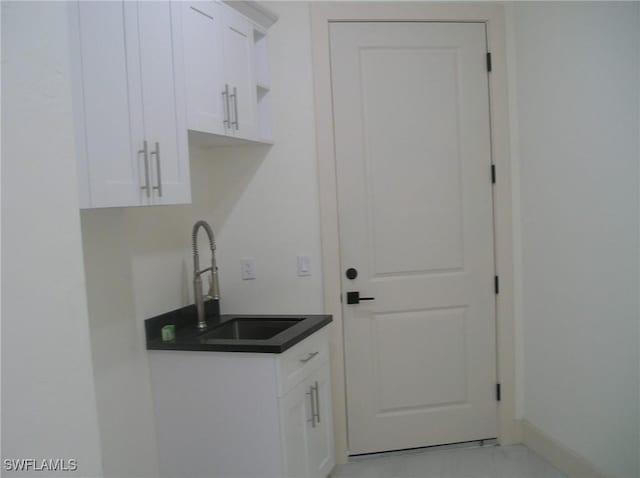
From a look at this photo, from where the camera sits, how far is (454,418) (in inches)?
113

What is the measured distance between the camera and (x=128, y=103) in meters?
1.70

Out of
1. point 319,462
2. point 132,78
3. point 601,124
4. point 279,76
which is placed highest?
point 279,76

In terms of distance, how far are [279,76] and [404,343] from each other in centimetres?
161

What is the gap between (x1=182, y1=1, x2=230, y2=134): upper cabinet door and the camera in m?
1.99

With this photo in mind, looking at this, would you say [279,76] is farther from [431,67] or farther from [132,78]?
[132,78]

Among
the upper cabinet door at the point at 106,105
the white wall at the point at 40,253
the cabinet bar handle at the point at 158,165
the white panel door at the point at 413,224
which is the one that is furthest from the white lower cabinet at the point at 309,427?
the white wall at the point at 40,253

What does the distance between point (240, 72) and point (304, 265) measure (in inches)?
40.9

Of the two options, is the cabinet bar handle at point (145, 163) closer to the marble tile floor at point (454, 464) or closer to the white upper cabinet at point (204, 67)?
the white upper cabinet at point (204, 67)

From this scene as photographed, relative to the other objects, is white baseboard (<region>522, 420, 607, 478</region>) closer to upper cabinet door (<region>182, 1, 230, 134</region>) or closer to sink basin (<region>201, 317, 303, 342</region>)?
sink basin (<region>201, 317, 303, 342</region>)

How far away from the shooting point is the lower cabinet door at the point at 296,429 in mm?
2025

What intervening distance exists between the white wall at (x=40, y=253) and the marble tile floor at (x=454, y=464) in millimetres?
1974

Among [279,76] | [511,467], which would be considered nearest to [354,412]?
[511,467]

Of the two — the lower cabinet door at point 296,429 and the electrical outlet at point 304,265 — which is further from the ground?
the electrical outlet at point 304,265

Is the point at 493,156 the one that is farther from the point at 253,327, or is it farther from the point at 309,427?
the point at 309,427
